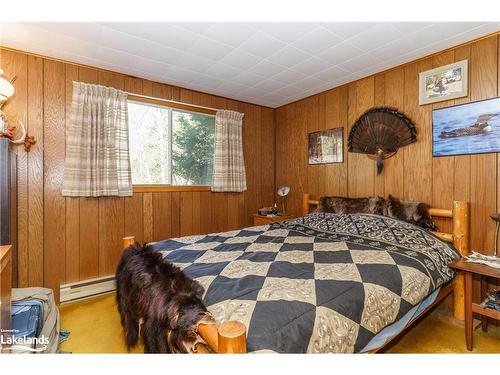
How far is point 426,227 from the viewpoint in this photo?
2.30 metres

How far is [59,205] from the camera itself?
2580 mm

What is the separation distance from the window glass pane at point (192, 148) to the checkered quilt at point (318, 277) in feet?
4.31

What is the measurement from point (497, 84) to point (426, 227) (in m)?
1.32

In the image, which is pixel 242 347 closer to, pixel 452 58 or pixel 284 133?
pixel 452 58

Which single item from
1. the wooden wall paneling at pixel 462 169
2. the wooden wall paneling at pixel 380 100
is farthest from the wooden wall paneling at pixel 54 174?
the wooden wall paneling at pixel 462 169

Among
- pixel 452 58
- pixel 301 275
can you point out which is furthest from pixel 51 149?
pixel 452 58

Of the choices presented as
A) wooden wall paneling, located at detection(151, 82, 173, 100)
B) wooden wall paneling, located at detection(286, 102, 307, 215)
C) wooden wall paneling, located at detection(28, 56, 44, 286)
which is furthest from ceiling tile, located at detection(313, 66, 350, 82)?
wooden wall paneling, located at detection(28, 56, 44, 286)

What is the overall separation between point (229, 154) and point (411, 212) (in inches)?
94.1

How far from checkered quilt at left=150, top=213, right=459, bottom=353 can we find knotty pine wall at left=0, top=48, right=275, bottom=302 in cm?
108

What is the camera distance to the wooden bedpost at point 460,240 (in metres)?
2.12

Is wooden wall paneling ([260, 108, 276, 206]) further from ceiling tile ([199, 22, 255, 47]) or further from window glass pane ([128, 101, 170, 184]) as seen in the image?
ceiling tile ([199, 22, 255, 47])

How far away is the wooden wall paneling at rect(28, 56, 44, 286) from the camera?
243 cm

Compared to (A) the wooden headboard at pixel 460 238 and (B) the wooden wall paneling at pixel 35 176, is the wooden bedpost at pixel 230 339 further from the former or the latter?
(B) the wooden wall paneling at pixel 35 176

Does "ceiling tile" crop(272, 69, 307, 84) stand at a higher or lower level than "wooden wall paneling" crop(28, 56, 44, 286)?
higher
